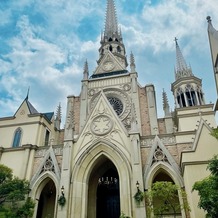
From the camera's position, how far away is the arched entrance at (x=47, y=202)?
2206 cm

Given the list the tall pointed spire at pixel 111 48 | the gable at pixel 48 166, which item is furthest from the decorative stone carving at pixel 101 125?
the tall pointed spire at pixel 111 48

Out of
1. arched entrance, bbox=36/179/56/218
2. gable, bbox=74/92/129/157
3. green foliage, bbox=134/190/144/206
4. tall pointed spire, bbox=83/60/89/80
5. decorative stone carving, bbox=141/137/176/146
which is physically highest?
tall pointed spire, bbox=83/60/89/80

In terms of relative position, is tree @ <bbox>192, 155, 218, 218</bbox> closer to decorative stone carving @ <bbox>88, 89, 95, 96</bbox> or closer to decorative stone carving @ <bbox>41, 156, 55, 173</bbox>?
decorative stone carving @ <bbox>41, 156, 55, 173</bbox>

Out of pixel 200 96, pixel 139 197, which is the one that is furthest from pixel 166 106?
pixel 139 197

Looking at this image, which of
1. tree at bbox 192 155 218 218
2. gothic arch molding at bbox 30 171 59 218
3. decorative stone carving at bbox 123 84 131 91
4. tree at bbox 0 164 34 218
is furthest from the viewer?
decorative stone carving at bbox 123 84 131 91

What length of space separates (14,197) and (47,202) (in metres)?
5.36

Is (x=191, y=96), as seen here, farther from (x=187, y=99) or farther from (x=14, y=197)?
(x=14, y=197)

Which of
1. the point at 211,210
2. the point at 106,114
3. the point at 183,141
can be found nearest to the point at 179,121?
the point at 183,141

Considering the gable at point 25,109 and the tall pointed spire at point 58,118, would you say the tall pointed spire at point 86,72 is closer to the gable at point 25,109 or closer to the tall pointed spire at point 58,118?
the tall pointed spire at point 58,118

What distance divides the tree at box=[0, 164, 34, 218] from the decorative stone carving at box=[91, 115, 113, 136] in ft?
24.2

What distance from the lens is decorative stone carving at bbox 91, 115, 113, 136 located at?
21.6m

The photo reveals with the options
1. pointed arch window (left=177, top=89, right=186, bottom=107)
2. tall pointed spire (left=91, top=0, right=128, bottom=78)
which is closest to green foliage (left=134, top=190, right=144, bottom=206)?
pointed arch window (left=177, top=89, right=186, bottom=107)

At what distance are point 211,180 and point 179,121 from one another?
43.0ft

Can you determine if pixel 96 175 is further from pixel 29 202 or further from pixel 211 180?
pixel 211 180
